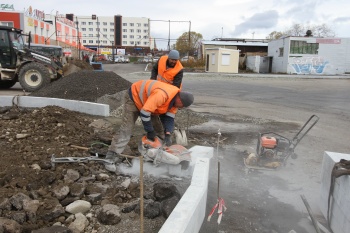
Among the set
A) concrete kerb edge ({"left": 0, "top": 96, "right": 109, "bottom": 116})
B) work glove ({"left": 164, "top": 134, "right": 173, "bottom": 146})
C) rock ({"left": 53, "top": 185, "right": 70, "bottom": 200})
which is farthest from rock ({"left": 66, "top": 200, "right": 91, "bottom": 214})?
concrete kerb edge ({"left": 0, "top": 96, "right": 109, "bottom": 116})

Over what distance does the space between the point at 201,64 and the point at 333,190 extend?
39.3 metres

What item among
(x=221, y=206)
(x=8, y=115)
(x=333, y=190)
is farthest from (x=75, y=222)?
(x=8, y=115)

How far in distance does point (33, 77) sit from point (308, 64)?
30.0 m

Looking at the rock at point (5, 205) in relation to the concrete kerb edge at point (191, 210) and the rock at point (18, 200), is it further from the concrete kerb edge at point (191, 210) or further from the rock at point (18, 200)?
the concrete kerb edge at point (191, 210)

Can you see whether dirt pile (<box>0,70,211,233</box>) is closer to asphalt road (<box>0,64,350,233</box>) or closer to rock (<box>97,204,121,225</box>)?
rock (<box>97,204,121,225</box>)

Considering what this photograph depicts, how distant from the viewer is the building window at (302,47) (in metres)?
34.6

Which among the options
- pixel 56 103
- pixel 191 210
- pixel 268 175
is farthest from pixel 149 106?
pixel 56 103

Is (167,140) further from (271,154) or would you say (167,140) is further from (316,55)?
(316,55)

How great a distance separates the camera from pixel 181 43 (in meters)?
59.2

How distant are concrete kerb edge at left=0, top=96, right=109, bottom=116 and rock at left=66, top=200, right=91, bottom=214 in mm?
4847

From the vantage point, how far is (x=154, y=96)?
4203mm

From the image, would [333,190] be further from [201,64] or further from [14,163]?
[201,64]

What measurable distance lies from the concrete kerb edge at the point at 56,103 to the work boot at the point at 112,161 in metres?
3.55

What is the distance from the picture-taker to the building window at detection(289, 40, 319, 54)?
34625 millimetres
